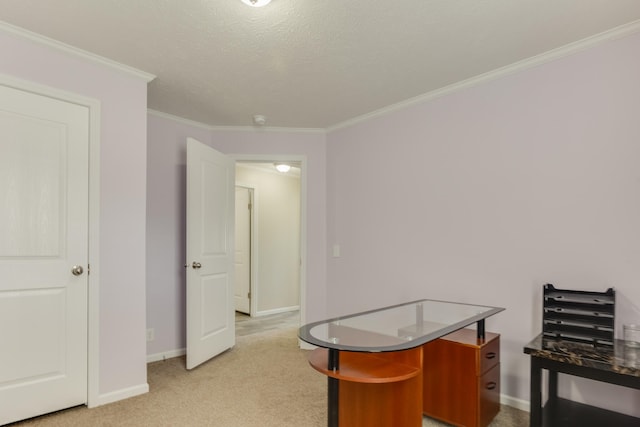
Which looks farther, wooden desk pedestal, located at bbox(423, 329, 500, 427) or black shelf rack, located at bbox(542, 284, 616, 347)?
wooden desk pedestal, located at bbox(423, 329, 500, 427)

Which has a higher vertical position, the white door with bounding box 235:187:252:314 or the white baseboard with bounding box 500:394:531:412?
the white door with bounding box 235:187:252:314

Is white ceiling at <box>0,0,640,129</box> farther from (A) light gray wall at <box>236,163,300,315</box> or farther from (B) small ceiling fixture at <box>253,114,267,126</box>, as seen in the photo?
(A) light gray wall at <box>236,163,300,315</box>

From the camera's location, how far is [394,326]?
6.72 ft

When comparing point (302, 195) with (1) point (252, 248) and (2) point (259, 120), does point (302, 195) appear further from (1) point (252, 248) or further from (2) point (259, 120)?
(1) point (252, 248)

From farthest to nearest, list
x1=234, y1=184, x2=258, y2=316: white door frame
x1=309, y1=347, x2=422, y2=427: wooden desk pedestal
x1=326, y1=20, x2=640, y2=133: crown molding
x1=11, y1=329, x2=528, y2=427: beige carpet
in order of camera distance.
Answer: x1=234, y1=184, x2=258, y2=316: white door frame < x1=11, y1=329, x2=528, y2=427: beige carpet < x1=326, y1=20, x2=640, y2=133: crown molding < x1=309, y1=347, x2=422, y2=427: wooden desk pedestal

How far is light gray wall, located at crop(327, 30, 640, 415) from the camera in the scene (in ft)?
7.13

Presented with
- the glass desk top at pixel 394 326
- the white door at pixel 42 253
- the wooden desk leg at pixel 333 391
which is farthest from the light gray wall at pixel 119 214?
the wooden desk leg at pixel 333 391

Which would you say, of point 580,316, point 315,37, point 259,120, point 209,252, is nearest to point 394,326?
point 580,316

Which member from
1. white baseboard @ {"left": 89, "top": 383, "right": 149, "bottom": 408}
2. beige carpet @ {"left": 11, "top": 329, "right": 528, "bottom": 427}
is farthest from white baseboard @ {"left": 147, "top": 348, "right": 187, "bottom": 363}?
white baseboard @ {"left": 89, "top": 383, "right": 149, "bottom": 408}

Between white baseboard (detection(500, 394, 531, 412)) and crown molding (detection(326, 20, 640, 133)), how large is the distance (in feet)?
7.31

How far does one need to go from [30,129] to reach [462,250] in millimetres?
3015

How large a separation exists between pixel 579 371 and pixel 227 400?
7.09 ft

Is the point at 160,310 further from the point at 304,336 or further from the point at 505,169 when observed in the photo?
the point at 505,169

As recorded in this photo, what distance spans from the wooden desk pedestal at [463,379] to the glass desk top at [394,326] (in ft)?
0.56
